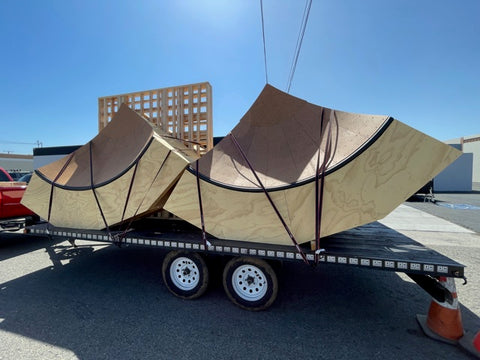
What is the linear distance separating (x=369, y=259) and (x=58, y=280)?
5.21m

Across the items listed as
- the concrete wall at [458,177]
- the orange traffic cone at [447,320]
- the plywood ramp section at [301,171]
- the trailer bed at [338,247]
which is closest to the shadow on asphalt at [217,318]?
the orange traffic cone at [447,320]

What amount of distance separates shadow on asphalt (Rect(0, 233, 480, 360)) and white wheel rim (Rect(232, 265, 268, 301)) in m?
0.23

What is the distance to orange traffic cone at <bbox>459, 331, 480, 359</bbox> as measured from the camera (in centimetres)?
268

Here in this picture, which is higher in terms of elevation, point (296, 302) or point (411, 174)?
point (411, 174)

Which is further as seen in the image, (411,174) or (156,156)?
(156,156)

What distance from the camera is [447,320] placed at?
297cm

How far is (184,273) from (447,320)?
3.46 m

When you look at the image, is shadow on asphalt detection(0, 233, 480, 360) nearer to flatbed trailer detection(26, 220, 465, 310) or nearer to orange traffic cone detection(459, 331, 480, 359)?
orange traffic cone detection(459, 331, 480, 359)

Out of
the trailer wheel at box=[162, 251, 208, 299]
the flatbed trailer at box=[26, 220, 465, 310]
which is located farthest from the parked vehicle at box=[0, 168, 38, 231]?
the trailer wheel at box=[162, 251, 208, 299]

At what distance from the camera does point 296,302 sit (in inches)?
151

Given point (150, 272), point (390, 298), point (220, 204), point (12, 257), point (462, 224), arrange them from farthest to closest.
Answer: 1. point (462, 224)
2. point (12, 257)
3. point (150, 272)
4. point (390, 298)
5. point (220, 204)

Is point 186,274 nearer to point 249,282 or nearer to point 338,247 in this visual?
point 249,282

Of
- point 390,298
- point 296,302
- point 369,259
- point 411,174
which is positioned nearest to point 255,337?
point 296,302

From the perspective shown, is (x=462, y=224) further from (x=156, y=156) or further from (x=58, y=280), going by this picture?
(x=58, y=280)
